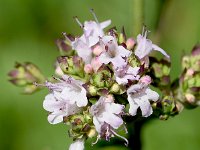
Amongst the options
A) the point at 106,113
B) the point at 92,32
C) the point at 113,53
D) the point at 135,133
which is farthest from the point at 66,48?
the point at 135,133

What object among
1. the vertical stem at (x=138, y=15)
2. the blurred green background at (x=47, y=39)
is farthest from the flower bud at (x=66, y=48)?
the blurred green background at (x=47, y=39)

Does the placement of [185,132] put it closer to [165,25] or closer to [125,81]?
[165,25]

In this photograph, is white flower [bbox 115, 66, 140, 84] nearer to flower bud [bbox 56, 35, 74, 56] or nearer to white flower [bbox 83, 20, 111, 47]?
white flower [bbox 83, 20, 111, 47]

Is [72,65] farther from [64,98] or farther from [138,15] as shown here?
[138,15]

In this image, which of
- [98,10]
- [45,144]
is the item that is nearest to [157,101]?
[45,144]

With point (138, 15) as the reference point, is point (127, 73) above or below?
below

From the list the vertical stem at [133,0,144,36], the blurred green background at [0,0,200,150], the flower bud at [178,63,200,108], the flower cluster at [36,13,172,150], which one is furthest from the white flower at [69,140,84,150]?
the blurred green background at [0,0,200,150]

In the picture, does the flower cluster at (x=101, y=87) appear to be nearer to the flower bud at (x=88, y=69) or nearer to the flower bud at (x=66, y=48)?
the flower bud at (x=88, y=69)
